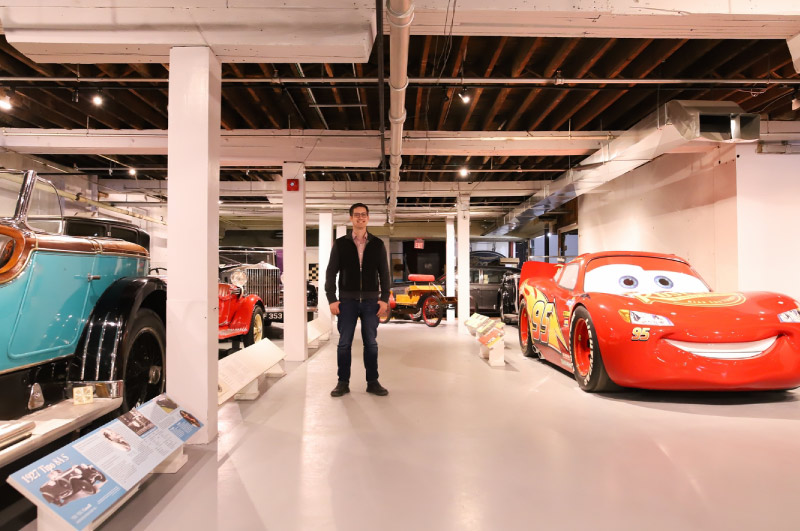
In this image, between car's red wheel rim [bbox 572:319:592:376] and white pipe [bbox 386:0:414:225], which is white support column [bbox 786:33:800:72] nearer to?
car's red wheel rim [bbox 572:319:592:376]

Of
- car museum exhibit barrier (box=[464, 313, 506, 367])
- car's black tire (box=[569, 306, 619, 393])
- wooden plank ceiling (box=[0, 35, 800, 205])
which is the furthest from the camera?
car museum exhibit barrier (box=[464, 313, 506, 367])

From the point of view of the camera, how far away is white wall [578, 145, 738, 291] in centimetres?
610

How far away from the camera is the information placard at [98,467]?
4.77 feet

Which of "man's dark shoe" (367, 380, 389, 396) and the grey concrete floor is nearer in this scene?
the grey concrete floor

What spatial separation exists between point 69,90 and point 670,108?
709 centimetres

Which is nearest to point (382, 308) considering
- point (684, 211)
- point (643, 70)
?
point (643, 70)

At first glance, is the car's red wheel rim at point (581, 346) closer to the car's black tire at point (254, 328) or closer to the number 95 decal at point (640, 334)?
the number 95 decal at point (640, 334)

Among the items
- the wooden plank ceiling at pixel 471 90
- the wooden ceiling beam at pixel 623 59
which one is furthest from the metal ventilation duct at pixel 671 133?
the wooden ceiling beam at pixel 623 59

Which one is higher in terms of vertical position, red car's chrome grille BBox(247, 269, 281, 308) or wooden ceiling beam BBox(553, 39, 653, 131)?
wooden ceiling beam BBox(553, 39, 653, 131)

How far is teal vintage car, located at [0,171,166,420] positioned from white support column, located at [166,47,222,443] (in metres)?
0.27

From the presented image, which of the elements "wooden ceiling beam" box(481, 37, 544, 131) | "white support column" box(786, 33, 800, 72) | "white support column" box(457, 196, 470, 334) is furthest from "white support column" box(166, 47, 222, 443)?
"white support column" box(457, 196, 470, 334)

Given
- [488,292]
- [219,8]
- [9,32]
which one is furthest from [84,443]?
[488,292]

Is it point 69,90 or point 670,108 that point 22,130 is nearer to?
point 69,90

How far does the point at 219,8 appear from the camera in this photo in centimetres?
272
